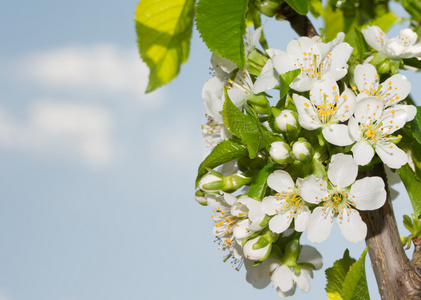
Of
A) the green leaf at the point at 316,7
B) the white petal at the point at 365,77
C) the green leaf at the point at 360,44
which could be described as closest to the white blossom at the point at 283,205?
the white petal at the point at 365,77

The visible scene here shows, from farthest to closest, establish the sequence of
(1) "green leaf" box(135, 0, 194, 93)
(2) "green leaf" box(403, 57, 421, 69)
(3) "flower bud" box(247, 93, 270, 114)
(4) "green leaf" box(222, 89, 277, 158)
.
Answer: (1) "green leaf" box(135, 0, 194, 93) → (2) "green leaf" box(403, 57, 421, 69) → (3) "flower bud" box(247, 93, 270, 114) → (4) "green leaf" box(222, 89, 277, 158)

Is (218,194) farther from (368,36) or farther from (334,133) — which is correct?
(368,36)

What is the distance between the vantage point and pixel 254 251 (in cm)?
94

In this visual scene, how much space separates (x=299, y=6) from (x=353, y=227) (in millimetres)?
403

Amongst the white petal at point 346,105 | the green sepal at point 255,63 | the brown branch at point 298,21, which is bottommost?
the white petal at point 346,105

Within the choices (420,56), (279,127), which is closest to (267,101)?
(279,127)

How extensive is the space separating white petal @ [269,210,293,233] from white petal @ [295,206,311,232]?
0.02 m

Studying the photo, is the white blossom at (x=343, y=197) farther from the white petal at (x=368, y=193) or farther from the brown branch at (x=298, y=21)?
the brown branch at (x=298, y=21)

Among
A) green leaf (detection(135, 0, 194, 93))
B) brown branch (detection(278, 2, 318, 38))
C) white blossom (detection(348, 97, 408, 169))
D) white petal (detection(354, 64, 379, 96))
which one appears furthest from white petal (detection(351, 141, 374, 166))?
Answer: green leaf (detection(135, 0, 194, 93))

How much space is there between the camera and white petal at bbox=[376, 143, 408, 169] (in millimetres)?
936

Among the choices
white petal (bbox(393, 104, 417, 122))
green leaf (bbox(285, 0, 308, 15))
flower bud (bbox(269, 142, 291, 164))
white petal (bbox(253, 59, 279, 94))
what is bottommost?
white petal (bbox(393, 104, 417, 122))

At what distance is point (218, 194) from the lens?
0.99 m

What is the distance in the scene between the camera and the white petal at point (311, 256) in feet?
3.58

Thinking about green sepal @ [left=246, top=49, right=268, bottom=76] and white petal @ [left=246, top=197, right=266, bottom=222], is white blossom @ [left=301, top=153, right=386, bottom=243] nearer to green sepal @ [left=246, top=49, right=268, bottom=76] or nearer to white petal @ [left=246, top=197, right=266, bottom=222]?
white petal @ [left=246, top=197, right=266, bottom=222]
